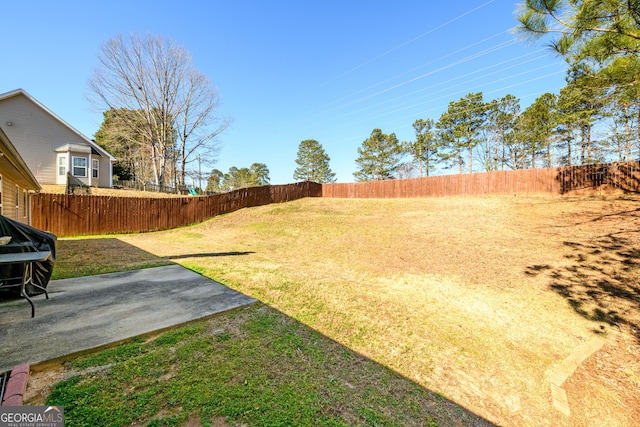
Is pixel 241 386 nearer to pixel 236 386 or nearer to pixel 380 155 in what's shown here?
pixel 236 386

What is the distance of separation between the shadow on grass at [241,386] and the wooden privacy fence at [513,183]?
44.9 feet

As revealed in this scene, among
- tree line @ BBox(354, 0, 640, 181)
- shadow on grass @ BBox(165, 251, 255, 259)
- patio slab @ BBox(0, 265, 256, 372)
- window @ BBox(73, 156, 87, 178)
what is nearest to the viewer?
patio slab @ BBox(0, 265, 256, 372)

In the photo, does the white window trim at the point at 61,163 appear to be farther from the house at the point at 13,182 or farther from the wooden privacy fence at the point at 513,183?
the wooden privacy fence at the point at 513,183

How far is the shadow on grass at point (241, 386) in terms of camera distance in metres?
1.63

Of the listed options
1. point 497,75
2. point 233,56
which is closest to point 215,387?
point 233,56

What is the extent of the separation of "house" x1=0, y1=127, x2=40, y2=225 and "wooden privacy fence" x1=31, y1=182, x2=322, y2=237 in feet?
2.21

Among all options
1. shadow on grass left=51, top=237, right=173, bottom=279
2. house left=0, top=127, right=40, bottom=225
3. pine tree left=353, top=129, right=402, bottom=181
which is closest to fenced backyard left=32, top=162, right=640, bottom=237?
house left=0, top=127, right=40, bottom=225

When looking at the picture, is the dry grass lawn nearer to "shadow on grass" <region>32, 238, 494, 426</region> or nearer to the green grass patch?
"shadow on grass" <region>32, 238, 494, 426</region>

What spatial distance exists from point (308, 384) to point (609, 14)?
7.00 metres

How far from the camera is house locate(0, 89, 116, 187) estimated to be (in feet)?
45.0

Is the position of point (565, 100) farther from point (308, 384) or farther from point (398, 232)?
point (308, 384)

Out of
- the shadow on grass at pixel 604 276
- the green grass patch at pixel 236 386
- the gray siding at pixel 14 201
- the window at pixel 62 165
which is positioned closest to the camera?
the green grass patch at pixel 236 386

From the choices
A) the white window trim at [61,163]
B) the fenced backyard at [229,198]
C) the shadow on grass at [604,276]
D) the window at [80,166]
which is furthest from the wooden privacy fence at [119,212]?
the shadow on grass at [604,276]

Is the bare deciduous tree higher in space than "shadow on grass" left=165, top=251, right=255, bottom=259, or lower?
higher
